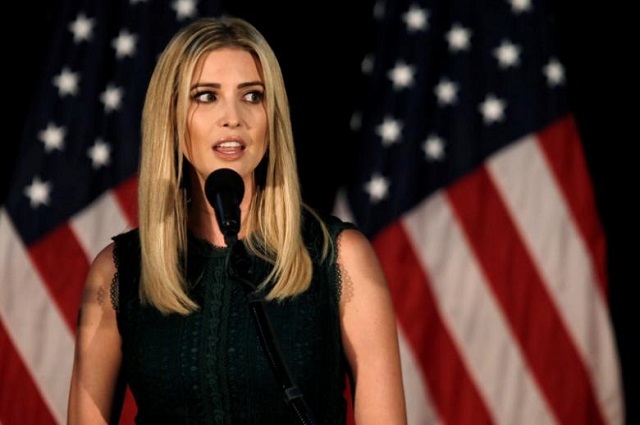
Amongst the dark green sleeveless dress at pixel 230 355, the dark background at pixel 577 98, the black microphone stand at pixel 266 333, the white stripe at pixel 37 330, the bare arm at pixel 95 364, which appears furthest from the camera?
the white stripe at pixel 37 330

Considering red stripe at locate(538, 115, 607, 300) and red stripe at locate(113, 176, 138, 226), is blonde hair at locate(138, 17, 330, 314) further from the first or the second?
red stripe at locate(538, 115, 607, 300)

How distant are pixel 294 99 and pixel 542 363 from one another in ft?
3.35

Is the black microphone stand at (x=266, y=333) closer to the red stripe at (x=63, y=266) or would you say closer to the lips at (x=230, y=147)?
the lips at (x=230, y=147)

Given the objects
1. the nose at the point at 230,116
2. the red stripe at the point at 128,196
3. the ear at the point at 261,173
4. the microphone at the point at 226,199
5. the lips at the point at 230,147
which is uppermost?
the red stripe at the point at 128,196

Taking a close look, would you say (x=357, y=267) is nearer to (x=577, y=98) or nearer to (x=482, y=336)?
(x=482, y=336)

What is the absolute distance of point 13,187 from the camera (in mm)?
2992

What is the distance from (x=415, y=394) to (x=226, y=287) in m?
1.15

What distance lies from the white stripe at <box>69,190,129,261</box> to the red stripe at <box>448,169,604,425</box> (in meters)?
1.05

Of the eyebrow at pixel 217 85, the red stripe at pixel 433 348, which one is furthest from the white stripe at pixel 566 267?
the eyebrow at pixel 217 85

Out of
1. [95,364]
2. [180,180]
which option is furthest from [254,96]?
[95,364]

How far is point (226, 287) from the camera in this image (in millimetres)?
1904

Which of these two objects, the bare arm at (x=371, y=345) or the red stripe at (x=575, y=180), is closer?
the bare arm at (x=371, y=345)

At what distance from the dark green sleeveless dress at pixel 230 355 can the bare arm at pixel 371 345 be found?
3cm

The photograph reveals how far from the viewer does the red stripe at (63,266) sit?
117 inches
